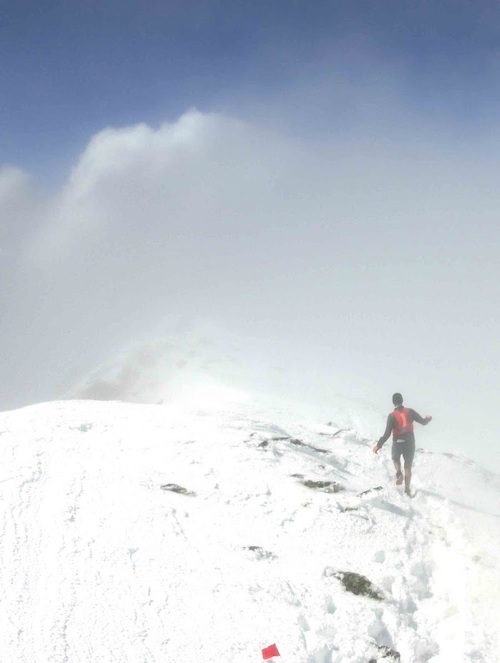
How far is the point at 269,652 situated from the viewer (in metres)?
7.53

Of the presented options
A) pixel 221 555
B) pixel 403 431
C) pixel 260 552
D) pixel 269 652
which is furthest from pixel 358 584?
pixel 403 431

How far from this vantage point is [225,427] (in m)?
19.0

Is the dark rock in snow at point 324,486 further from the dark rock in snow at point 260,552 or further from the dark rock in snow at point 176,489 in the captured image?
the dark rock in snow at point 260,552

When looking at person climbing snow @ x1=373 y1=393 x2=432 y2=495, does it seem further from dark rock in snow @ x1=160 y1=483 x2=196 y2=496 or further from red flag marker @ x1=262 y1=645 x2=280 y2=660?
red flag marker @ x1=262 y1=645 x2=280 y2=660

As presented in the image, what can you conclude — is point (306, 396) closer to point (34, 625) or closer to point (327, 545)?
point (327, 545)

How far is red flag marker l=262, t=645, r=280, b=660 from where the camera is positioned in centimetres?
748

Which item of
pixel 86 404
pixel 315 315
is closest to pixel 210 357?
pixel 86 404

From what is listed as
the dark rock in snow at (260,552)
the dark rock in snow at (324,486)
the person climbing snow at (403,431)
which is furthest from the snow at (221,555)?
the person climbing snow at (403,431)

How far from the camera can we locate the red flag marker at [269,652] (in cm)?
748

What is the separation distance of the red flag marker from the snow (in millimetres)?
116

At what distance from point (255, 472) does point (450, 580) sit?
572 centimetres

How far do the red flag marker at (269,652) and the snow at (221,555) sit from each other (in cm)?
12

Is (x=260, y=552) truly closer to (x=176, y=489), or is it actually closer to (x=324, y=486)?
(x=176, y=489)

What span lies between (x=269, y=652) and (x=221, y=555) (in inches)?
109
